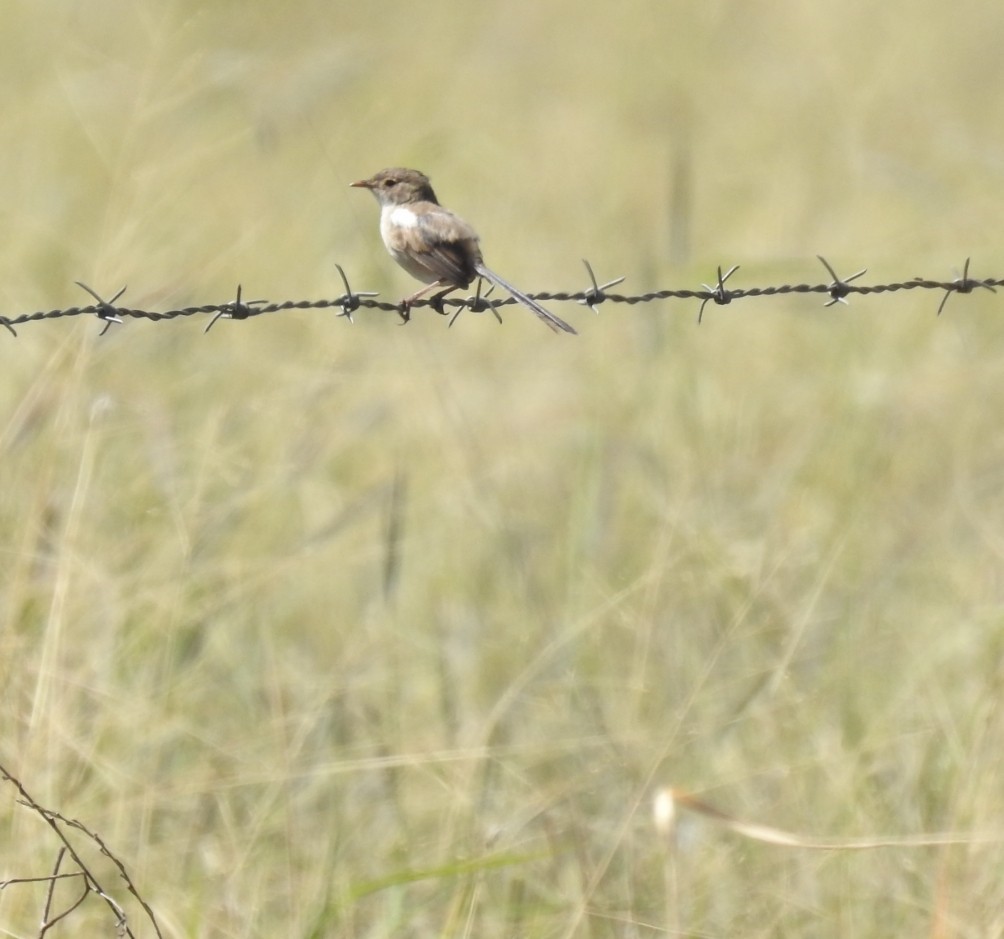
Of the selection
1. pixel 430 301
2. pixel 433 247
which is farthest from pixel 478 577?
pixel 433 247

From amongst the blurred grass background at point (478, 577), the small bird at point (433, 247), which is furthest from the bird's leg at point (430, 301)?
the blurred grass background at point (478, 577)

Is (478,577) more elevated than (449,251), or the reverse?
(449,251)

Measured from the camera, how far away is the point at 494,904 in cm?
478

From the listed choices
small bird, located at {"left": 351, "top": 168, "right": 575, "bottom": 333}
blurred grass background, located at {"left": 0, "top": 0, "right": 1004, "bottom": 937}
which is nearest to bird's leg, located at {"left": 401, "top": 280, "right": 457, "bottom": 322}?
small bird, located at {"left": 351, "top": 168, "right": 575, "bottom": 333}

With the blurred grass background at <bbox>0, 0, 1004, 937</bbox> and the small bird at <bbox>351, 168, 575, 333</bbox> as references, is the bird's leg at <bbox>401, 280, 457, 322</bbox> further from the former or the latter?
the blurred grass background at <bbox>0, 0, 1004, 937</bbox>

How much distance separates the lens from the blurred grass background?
483 cm

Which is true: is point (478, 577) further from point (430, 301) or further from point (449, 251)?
point (449, 251)

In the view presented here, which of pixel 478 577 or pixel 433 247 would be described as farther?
pixel 478 577

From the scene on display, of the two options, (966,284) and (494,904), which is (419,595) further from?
(966,284)

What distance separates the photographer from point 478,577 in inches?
261

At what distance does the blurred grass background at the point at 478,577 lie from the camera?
4.83m

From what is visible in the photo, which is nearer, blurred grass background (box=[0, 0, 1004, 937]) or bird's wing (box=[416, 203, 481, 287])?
blurred grass background (box=[0, 0, 1004, 937])

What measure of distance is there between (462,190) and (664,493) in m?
5.43

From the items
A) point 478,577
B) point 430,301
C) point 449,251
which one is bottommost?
point 478,577
